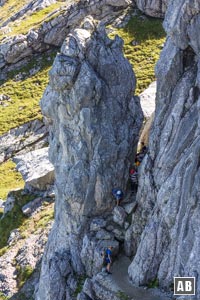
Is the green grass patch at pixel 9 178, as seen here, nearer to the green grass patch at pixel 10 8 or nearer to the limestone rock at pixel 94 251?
the limestone rock at pixel 94 251

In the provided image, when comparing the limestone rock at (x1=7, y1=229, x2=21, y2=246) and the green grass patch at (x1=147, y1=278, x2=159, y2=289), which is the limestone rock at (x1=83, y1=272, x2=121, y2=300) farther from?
the limestone rock at (x1=7, y1=229, x2=21, y2=246)

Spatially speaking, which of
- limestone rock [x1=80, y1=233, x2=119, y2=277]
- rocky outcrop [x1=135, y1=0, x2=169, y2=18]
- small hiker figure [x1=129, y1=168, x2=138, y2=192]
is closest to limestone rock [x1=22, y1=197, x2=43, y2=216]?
small hiker figure [x1=129, y1=168, x2=138, y2=192]

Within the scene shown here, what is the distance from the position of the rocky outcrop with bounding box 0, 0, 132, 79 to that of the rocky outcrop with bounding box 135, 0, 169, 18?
4074 millimetres

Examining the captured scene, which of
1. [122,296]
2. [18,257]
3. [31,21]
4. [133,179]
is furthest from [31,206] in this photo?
[31,21]

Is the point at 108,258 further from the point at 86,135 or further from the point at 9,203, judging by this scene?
the point at 9,203

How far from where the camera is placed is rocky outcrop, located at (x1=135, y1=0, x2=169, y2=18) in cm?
7956

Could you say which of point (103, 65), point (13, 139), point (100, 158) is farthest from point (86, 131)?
point (13, 139)

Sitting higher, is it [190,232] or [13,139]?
[190,232]

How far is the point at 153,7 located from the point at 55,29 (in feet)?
63.0

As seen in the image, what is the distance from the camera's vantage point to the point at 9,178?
64.9m

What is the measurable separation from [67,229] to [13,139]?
37.3 m

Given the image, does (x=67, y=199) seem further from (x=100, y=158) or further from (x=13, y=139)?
(x=13, y=139)

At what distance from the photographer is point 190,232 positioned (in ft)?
Answer: 81.8

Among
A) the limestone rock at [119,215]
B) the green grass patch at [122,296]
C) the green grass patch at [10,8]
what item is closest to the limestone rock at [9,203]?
the limestone rock at [119,215]
